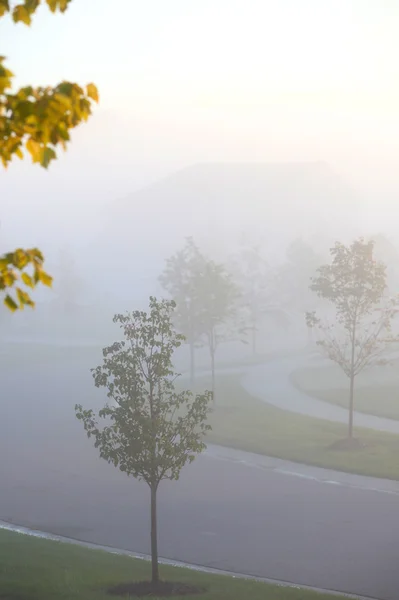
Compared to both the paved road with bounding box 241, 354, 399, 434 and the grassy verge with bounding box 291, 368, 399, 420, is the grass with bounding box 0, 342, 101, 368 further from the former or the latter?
the grassy verge with bounding box 291, 368, 399, 420

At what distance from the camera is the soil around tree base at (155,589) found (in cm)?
1936

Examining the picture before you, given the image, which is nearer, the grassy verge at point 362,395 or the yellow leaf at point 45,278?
the yellow leaf at point 45,278

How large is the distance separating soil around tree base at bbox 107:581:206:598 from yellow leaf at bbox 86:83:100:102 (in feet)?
48.3

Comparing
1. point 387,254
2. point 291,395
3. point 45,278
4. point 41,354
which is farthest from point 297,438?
point 387,254

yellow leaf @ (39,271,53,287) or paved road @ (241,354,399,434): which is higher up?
yellow leaf @ (39,271,53,287)

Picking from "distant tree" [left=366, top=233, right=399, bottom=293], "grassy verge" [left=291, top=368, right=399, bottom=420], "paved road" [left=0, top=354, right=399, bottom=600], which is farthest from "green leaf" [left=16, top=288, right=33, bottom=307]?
"distant tree" [left=366, top=233, right=399, bottom=293]

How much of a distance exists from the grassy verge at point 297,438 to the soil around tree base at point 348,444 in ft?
0.91

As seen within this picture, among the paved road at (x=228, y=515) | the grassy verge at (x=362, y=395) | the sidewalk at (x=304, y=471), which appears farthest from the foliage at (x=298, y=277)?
the paved road at (x=228, y=515)

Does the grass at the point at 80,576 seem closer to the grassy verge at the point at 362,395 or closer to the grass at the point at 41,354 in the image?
the grassy verge at the point at 362,395

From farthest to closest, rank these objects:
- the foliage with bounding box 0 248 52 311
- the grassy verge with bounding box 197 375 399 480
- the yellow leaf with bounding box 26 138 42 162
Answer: the grassy verge with bounding box 197 375 399 480 < the foliage with bounding box 0 248 52 311 < the yellow leaf with bounding box 26 138 42 162

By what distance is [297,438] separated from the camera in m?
41.8

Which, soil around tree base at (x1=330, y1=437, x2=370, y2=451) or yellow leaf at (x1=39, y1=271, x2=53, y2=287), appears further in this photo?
soil around tree base at (x1=330, y1=437, x2=370, y2=451)

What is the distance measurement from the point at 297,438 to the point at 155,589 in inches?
902

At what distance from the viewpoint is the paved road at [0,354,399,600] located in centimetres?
2223
